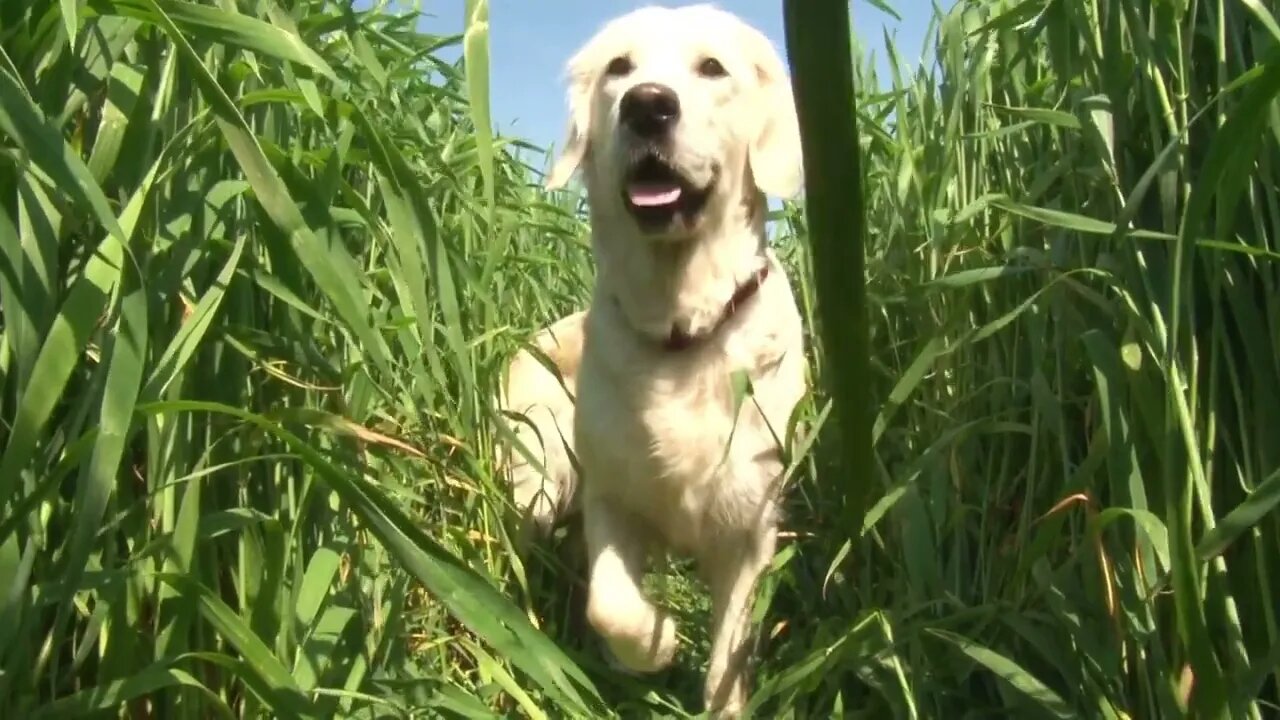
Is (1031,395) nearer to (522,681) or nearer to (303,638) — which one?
(522,681)

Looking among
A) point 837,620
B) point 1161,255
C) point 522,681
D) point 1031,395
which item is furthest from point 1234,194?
point 522,681

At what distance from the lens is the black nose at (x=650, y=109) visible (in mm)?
1840

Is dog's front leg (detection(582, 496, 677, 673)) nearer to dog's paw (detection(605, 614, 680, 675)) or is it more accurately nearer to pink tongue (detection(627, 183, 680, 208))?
dog's paw (detection(605, 614, 680, 675))

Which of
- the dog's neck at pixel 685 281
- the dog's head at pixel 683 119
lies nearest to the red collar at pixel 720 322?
the dog's neck at pixel 685 281

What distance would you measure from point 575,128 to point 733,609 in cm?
98

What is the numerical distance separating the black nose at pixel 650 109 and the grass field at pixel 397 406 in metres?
0.44

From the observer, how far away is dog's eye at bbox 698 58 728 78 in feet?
6.51

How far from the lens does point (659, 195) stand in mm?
1923

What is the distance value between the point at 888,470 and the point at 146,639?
1.17 meters

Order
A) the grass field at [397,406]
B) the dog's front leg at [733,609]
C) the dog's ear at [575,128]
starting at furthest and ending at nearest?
the dog's ear at [575,128], the dog's front leg at [733,609], the grass field at [397,406]

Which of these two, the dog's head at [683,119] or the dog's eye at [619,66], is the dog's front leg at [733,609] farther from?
the dog's eye at [619,66]

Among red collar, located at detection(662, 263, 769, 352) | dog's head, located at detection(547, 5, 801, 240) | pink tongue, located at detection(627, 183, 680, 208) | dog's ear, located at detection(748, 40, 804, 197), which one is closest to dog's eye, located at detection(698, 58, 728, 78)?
dog's head, located at detection(547, 5, 801, 240)

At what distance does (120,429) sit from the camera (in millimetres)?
895

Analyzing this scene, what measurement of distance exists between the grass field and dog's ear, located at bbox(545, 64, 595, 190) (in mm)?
658
